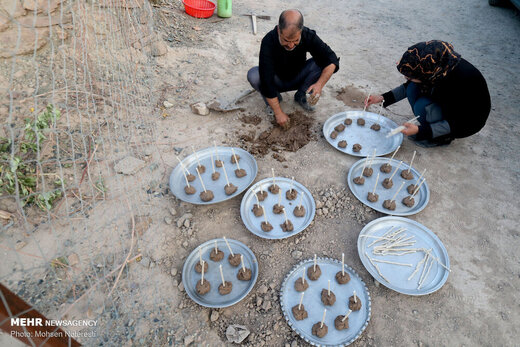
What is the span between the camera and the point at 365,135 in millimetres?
3744

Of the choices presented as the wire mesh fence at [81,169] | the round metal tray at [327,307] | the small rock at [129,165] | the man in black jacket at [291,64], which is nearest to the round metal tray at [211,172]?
the wire mesh fence at [81,169]

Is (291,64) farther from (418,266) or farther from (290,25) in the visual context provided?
(418,266)

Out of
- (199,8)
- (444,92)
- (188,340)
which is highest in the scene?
(444,92)

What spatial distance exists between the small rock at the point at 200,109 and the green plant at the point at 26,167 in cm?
150

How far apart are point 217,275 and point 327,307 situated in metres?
0.91

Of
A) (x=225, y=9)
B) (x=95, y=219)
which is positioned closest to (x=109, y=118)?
(x=95, y=219)

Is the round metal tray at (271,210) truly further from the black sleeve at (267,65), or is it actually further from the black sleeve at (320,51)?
the black sleeve at (320,51)

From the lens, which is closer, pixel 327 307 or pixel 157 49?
pixel 327 307

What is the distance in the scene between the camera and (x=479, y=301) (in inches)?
95.2

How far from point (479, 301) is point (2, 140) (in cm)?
459

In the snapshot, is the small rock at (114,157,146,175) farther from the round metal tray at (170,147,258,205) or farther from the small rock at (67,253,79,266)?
the small rock at (67,253,79,266)

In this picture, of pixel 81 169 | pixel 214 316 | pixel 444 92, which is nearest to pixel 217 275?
pixel 214 316

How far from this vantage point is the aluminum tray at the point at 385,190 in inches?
116

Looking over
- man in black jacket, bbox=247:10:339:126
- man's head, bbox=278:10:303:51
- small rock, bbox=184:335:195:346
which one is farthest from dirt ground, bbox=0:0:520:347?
man's head, bbox=278:10:303:51
